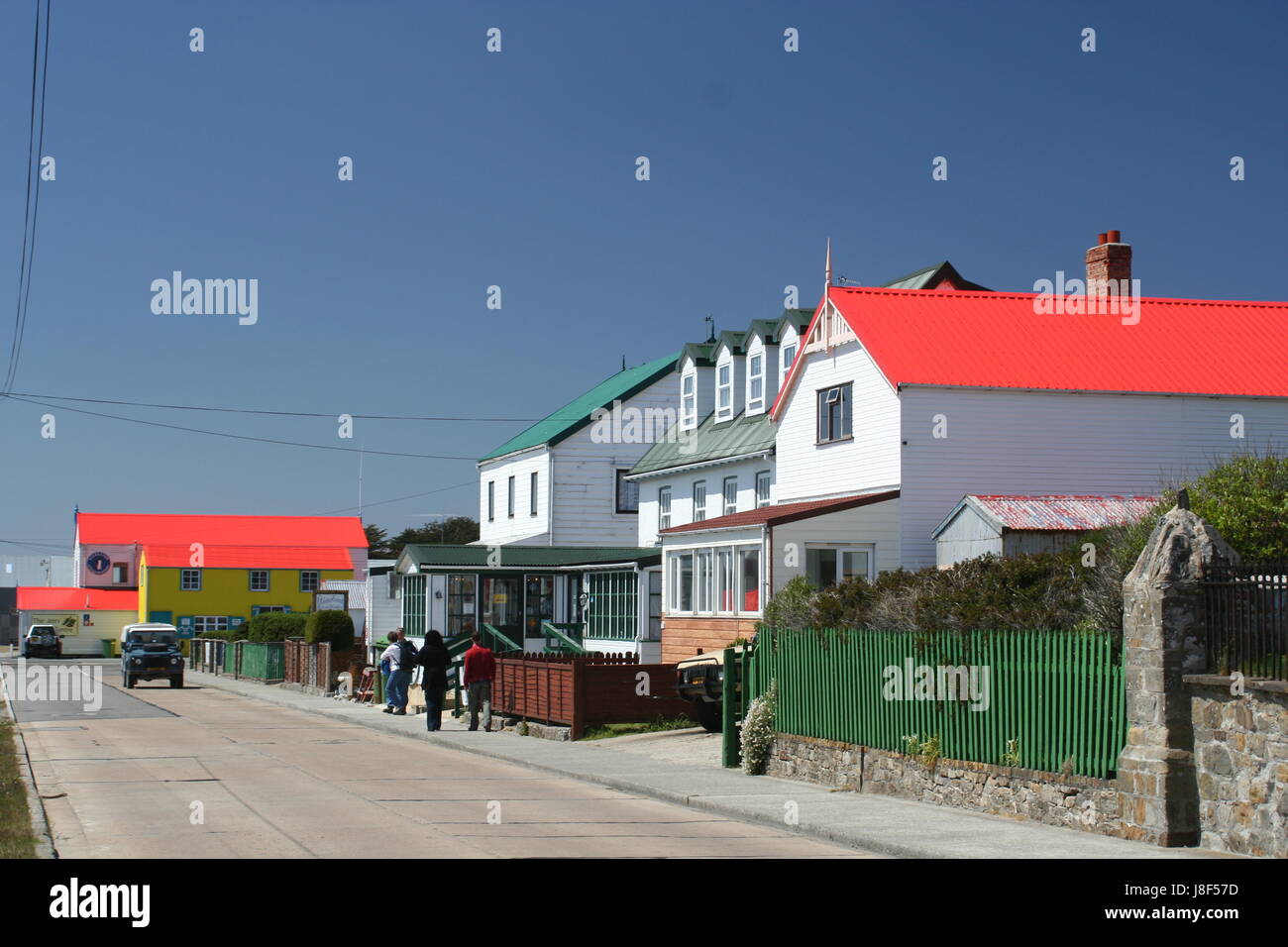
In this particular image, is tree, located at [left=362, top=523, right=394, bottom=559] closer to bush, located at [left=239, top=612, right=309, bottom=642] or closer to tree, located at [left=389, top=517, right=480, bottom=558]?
tree, located at [left=389, top=517, right=480, bottom=558]

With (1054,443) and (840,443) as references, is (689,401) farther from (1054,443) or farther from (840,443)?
(1054,443)

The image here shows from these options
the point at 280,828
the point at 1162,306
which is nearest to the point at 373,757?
the point at 280,828

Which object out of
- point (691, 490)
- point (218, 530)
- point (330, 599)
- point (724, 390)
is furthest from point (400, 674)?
point (218, 530)

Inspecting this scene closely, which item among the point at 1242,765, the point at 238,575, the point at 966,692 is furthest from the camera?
the point at 238,575

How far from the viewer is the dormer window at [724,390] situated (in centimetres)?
3853

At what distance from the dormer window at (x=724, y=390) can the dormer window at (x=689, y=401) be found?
Result: 2.01m

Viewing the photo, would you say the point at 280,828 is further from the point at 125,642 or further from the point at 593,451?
the point at 125,642

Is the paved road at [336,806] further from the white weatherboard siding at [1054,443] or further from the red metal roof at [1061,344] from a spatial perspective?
the red metal roof at [1061,344]

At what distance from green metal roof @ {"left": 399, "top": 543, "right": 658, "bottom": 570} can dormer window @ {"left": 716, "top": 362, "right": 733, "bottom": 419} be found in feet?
15.8

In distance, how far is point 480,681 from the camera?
93.6ft

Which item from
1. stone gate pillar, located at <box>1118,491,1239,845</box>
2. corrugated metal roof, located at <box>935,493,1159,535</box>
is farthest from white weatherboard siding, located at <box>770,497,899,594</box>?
stone gate pillar, located at <box>1118,491,1239,845</box>

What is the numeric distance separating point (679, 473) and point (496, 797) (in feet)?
74.6

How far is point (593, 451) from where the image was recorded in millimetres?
48594

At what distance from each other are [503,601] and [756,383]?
425 inches
